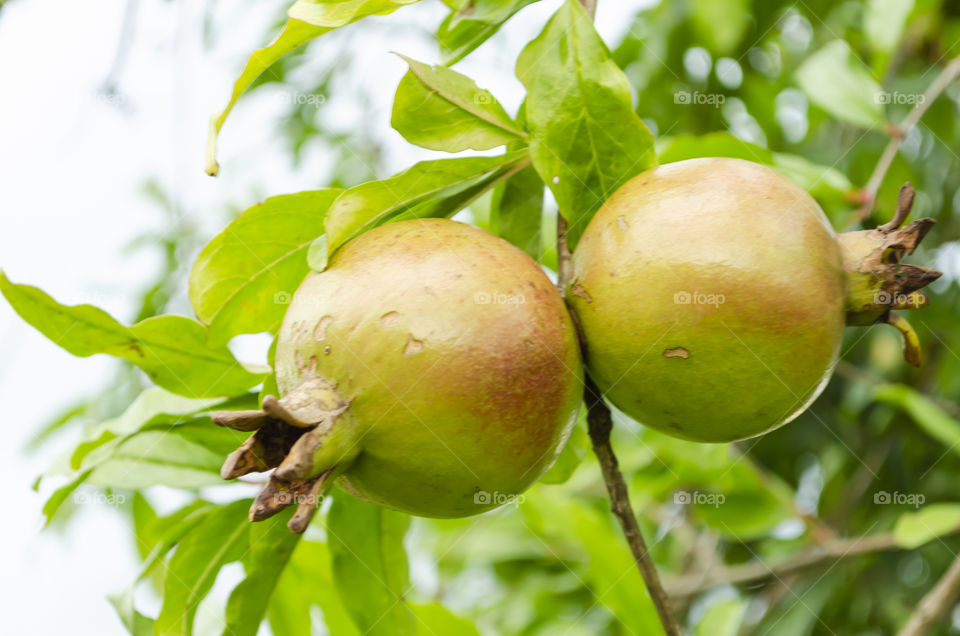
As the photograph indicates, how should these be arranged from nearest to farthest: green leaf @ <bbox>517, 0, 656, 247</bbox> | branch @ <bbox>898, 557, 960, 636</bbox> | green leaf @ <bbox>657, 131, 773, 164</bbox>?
green leaf @ <bbox>517, 0, 656, 247</bbox> < green leaf @ <bbox>657, 131, 773, 164</bbox> < branch @ <bbox>898, 557, 960, 636</bbox>

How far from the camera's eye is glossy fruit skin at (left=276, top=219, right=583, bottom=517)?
96 centimetres

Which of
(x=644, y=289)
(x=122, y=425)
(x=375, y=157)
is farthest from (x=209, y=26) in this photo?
(x=644, y=289)

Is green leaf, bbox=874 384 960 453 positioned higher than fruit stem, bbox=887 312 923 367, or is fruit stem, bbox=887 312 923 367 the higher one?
fruit stem, bbox=887 312 923 367

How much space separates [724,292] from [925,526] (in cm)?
144

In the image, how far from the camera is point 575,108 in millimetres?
1188

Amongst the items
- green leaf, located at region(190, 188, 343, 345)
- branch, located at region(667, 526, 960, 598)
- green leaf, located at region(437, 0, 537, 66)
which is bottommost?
branch, located at region(667, 526, 960, 598)

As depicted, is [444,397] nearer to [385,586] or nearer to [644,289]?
[644,289]

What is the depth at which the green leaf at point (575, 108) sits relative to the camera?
118cm

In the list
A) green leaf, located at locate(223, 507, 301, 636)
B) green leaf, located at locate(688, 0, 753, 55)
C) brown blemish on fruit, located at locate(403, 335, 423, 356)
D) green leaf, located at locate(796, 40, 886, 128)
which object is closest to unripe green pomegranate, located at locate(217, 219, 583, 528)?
brown blemish on fruit, located at locate(403, 335, 423, 356)

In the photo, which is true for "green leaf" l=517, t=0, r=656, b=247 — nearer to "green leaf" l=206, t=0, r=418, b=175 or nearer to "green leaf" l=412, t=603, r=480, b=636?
"green leaf" l=206, t=0, r=418, b=175

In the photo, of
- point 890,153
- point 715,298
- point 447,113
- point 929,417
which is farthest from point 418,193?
point 929,417

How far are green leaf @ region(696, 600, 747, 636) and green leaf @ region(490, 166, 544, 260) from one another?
1.16m

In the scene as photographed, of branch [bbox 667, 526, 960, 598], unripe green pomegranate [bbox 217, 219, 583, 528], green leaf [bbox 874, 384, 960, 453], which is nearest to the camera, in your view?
unripe green pomegranate [bbox 217, 219, 583, 528]

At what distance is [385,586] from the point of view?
1425 millimetres
